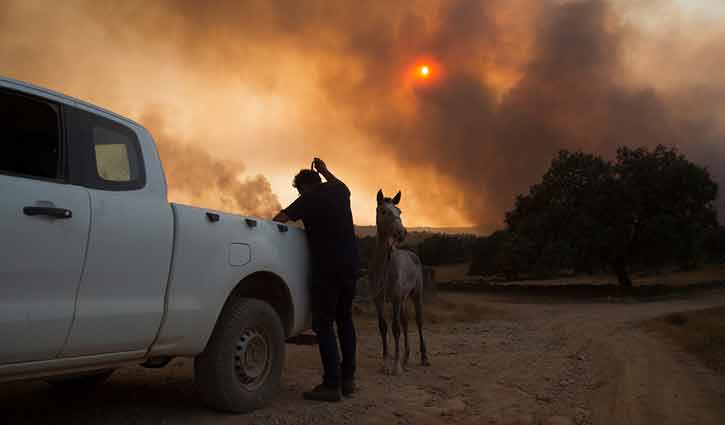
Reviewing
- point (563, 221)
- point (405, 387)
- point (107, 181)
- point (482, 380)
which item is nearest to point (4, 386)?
point (107, 181)

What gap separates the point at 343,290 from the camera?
6.22 meters

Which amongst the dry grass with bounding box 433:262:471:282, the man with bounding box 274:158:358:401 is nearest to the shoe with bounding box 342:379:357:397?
the man with bounding box 274:158:358:401

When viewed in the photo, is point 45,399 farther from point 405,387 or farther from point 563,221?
point 563,221

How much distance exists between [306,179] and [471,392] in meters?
3.21

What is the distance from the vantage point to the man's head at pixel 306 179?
6.39 m

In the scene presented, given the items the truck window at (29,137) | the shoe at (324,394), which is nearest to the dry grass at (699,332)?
the shoe at (324,394)

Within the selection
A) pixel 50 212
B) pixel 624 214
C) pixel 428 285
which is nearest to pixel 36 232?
pixel 50 212

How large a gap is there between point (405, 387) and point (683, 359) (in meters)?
5.82

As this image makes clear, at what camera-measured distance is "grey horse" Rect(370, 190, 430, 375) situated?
26.0 ft

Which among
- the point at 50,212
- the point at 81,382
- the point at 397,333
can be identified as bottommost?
the point at 81,382

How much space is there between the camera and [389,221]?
26.1 feet

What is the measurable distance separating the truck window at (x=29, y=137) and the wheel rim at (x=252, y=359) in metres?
2.13

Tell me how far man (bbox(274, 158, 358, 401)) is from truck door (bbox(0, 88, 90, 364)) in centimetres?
258

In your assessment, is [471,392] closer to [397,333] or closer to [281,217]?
[397,333]
